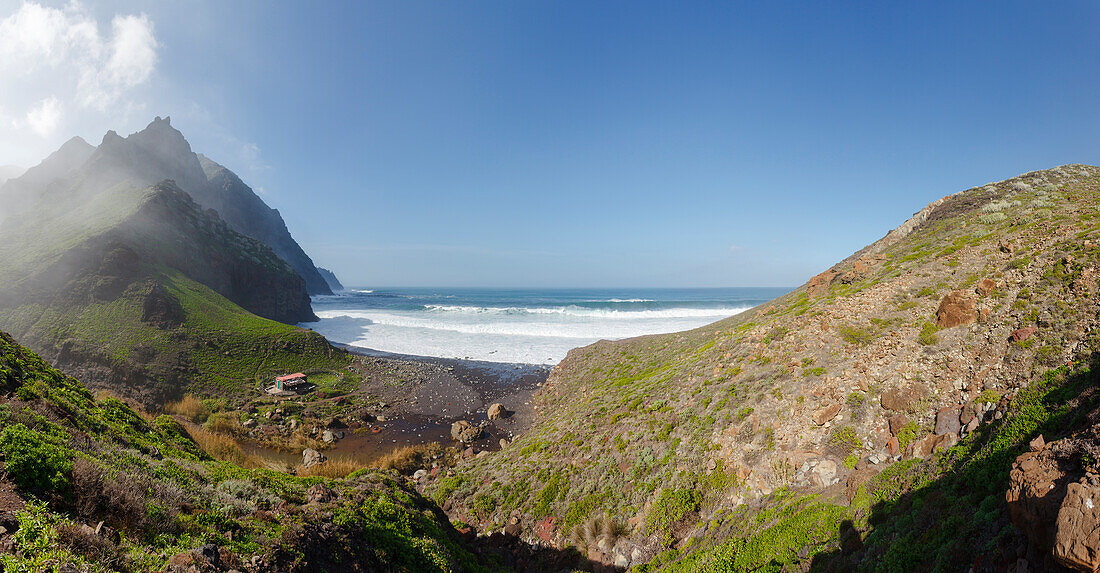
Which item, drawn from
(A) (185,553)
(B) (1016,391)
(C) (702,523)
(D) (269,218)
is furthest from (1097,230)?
(D) (269,218)

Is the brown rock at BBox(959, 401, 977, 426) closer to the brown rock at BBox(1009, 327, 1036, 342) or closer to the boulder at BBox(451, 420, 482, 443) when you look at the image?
the brown rock at BBox(1009, 327, 1036, 342)

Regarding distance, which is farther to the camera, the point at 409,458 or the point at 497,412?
the point at 497,412

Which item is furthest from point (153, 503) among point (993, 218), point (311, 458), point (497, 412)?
point (993, 218)

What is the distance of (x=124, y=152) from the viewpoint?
7094cm

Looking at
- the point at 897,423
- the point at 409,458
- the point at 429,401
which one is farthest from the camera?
the point at 429,401

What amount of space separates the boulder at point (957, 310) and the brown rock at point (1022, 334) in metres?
1.09

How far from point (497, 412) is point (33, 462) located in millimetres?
20467

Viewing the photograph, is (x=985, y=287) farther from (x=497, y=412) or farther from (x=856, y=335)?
(x=497, y=412)

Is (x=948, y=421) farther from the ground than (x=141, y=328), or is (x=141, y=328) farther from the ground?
(x=948, y=421)

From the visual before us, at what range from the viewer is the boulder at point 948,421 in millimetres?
6957

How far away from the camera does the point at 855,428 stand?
27.0ft

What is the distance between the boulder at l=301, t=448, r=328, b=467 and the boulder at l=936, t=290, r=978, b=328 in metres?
23.4

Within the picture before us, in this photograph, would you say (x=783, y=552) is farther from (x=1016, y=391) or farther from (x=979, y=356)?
(x=979, y=356)

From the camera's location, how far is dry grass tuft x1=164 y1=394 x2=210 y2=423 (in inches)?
850
